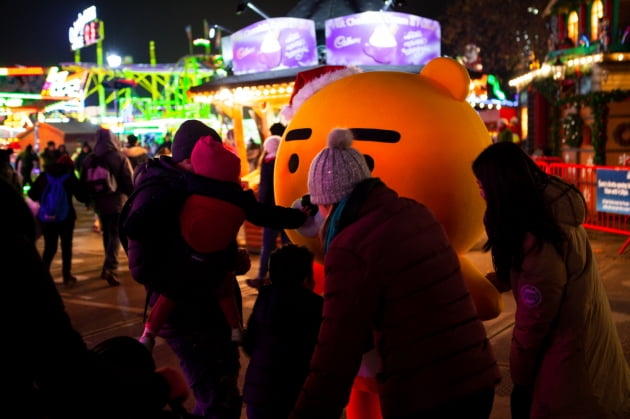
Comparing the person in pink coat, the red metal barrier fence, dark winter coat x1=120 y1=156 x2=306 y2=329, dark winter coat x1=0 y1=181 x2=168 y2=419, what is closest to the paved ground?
the red metal barrier fence

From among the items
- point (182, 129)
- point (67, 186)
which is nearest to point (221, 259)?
point (182, 129)

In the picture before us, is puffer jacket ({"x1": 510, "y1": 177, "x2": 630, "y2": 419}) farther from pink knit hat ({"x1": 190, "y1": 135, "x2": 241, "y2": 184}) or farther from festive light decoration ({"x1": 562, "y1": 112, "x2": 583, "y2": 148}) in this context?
festive light decoration ({"x1": 562, "y1": 112, "x2": 583, "y2": 148})

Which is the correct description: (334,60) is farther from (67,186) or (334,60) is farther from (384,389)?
(384,389)

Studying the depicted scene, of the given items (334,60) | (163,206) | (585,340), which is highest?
(334,60)

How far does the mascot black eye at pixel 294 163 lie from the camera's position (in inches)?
143

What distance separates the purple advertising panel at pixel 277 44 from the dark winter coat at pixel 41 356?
8761 mm

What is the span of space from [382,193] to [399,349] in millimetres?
512

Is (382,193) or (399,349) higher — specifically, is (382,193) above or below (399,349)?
above

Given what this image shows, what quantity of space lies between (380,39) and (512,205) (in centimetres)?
747

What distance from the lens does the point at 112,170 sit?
767 cm

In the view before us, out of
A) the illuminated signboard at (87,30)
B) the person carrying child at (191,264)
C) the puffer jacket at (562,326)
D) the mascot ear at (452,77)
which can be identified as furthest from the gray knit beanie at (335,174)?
the illuminated signboard at (87,30)

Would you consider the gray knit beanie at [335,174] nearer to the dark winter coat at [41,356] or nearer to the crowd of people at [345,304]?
the crowd of people at [345,304]

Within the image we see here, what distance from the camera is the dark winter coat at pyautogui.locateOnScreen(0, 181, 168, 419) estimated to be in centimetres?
158

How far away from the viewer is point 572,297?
8.43 ft
